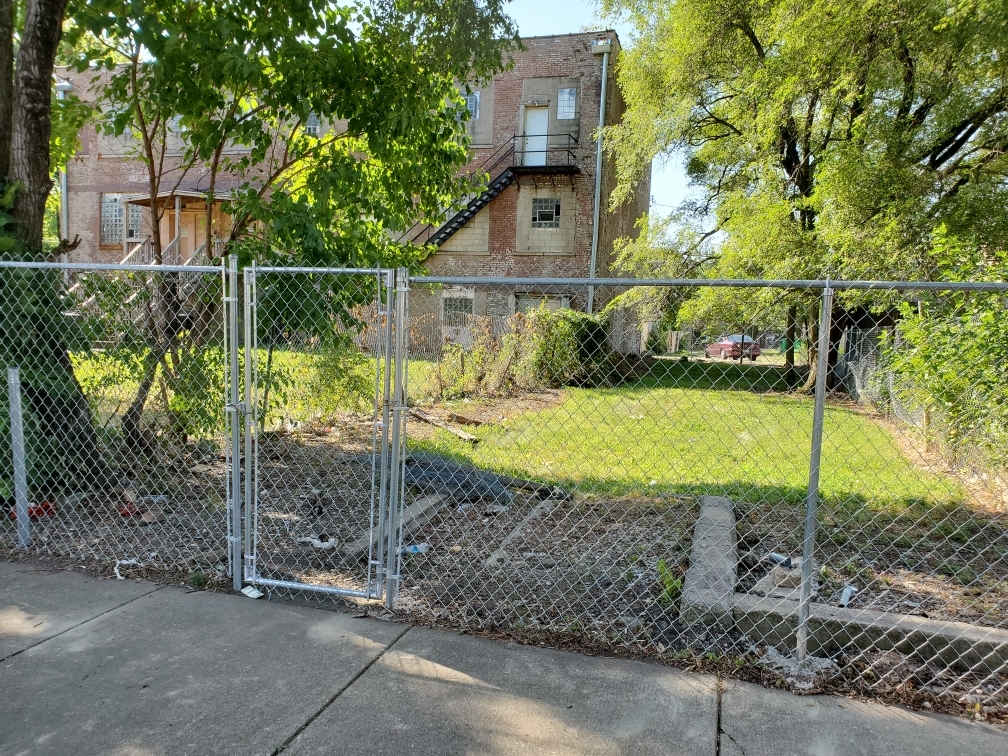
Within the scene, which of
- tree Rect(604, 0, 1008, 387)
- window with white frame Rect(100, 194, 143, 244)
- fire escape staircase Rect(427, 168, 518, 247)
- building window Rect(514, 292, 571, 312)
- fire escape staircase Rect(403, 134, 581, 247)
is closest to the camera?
tree Rect(604, 0, 1008, 387)

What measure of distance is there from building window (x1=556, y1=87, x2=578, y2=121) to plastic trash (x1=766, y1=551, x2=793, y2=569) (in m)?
18.8

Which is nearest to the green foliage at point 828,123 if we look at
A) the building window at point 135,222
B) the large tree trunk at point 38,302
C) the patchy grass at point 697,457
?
the patchy grass at point 697,457

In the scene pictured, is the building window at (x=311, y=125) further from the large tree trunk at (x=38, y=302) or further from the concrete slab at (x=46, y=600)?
the concrete slab at (x=46, y=600)

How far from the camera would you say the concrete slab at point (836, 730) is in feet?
8.53

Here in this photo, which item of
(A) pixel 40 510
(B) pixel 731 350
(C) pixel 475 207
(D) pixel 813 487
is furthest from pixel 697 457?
(C) pixel 475 207

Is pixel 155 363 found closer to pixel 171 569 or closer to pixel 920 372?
pixel 171 569

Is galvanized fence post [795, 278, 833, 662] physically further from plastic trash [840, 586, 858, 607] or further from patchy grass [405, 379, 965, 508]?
patchy grass [405, 379, 965, 508]

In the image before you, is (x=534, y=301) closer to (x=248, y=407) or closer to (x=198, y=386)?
(x=198, y=386)

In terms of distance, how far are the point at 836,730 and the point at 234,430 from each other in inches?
132

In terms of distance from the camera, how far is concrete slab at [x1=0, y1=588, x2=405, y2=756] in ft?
8.61

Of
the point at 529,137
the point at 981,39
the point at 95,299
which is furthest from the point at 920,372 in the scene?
the point at 529,137

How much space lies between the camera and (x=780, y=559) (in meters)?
4.33

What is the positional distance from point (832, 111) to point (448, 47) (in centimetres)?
925

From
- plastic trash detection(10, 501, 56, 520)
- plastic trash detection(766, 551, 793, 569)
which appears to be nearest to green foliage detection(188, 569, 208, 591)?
plastic trash detection(10, 501, 56, 520)
